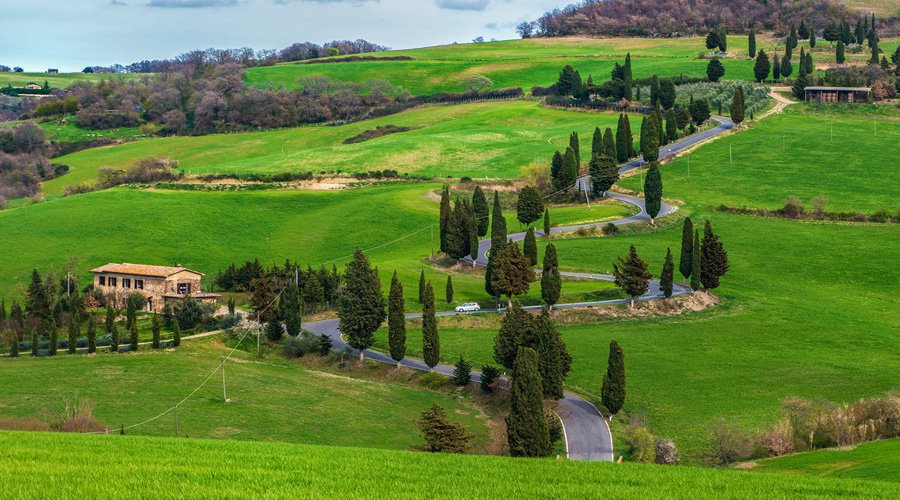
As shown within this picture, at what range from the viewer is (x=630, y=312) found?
9150 centimetres

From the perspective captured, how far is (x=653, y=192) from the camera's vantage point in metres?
117

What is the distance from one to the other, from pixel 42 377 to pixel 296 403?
1646 centimetres

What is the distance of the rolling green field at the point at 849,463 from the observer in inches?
1834

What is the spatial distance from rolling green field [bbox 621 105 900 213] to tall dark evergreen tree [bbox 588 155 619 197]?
5653 millimetres

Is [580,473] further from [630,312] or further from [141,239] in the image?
[141,239]

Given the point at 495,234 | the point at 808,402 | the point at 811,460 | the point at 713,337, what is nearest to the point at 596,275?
the point at 495,234

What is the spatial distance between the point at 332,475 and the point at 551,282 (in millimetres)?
54643

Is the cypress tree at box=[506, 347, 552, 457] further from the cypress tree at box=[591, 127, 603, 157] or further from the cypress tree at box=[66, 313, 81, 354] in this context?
the cypress tree at box=[591, 127, 603, 157]

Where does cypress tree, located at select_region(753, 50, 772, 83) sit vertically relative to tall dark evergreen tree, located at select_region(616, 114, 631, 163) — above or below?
above

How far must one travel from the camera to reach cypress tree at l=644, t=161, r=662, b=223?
383ft

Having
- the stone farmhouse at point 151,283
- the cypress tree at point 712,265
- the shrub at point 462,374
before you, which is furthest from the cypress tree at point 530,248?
the stone farmhouse at point 151,283

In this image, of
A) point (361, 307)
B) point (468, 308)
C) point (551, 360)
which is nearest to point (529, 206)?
point (468, 308)

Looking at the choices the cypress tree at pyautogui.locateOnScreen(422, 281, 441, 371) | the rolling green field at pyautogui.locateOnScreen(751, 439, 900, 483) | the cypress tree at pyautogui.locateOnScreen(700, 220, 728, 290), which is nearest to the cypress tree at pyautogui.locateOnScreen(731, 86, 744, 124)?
the cypress tree at pyautogui.locateOnScreen(700, 220, 728, 290)

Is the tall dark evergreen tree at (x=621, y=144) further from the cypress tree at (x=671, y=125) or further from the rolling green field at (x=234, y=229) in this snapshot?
the rolling green field at (x=234, y=229)
